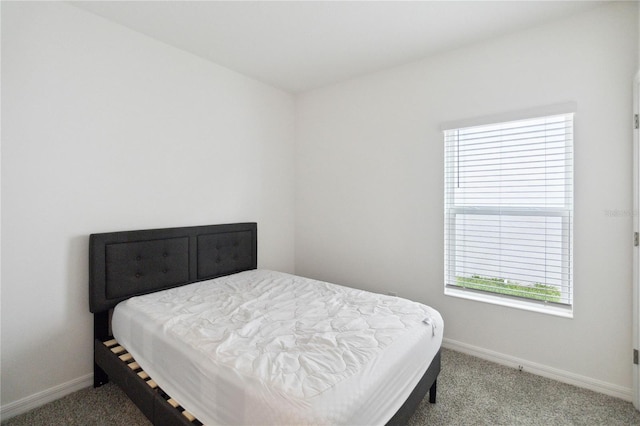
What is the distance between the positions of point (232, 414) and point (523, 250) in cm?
229

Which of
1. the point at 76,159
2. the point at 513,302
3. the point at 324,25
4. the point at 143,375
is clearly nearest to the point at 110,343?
the point at 143,375

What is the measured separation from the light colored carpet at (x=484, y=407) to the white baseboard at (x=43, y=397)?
40 millimetres

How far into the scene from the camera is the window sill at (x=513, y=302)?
2232 millimetres

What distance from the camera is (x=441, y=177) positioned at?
8.82 ft

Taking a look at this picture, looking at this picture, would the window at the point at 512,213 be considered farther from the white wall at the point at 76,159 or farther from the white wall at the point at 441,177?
the white wall at the point at 76,159

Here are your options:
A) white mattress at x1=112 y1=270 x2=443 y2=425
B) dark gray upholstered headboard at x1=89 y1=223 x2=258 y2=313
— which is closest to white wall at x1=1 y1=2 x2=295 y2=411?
dark gray upholstered headboard at x1=89 y1=223 x2=258 y2=313

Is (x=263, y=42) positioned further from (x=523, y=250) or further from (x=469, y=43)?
(x=523, y=250)

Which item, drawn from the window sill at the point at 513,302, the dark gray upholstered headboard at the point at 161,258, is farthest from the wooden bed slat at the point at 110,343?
the window sill at the point at 513,302

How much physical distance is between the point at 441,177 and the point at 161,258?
94.2 inches

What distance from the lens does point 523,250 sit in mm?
2387

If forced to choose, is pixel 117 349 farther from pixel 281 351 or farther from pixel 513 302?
pixel 513 302

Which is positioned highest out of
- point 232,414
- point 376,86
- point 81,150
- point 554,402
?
point 376,86

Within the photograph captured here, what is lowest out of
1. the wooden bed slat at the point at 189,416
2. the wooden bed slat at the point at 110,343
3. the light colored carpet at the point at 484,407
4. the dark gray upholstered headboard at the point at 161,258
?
the light colored carpet at the point at 484,407

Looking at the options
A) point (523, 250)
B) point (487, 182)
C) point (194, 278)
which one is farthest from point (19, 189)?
point (523, 250)
